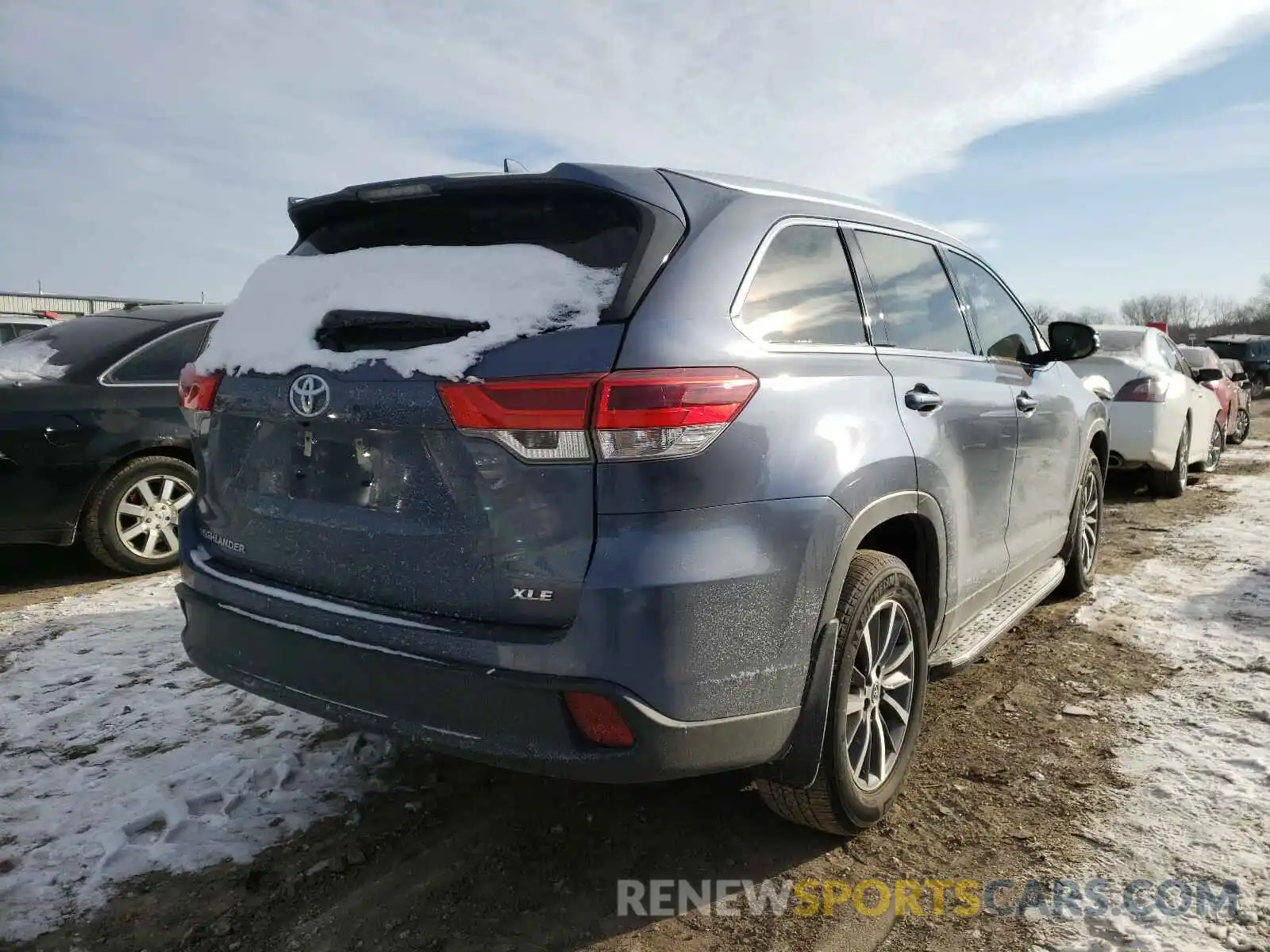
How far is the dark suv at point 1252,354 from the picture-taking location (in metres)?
23.5

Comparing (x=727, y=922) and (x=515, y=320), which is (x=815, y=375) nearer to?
(x=515, y=320)

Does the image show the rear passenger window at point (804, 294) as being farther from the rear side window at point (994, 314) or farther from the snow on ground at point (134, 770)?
the snow on ground at point (134, 770)

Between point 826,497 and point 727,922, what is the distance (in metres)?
1.12

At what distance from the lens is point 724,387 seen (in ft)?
6.73

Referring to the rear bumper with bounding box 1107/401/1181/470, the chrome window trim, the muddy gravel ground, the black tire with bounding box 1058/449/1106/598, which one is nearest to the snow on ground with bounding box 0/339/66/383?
the chrome window trim

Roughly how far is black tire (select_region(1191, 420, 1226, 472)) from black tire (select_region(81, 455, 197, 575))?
33.1ft

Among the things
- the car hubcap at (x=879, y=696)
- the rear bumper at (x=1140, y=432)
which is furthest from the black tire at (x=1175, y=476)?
the car hubcap at (x=879, y=696)

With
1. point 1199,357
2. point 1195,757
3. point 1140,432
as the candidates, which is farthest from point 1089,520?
point 1199,357

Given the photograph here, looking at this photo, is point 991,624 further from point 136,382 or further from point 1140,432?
point 1140,432

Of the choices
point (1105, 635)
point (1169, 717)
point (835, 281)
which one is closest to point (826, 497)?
point (835, 281)

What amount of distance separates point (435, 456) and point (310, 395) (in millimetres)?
427

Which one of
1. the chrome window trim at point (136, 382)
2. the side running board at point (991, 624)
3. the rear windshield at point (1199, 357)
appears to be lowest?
the side running board at point (991, 624)

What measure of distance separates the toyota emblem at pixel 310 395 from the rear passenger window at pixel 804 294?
105 centimetres

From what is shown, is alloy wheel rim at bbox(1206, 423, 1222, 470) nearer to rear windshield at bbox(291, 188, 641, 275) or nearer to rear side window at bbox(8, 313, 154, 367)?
rear windshield at bbox(291, 188, 641, 275)
